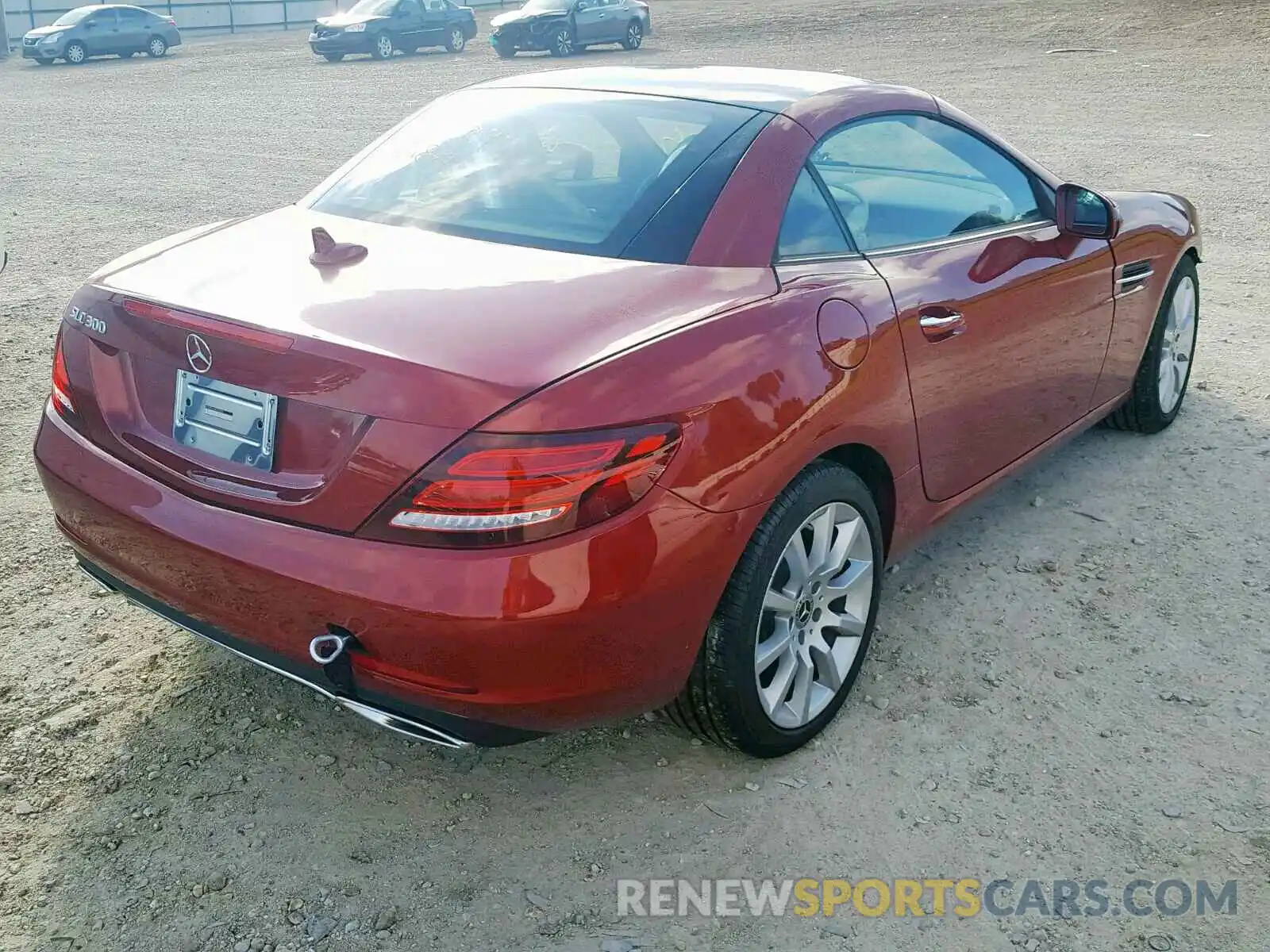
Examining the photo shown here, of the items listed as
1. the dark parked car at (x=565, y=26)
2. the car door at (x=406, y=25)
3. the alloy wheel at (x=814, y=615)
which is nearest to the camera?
the alloy wheel at (x=814, y=615)

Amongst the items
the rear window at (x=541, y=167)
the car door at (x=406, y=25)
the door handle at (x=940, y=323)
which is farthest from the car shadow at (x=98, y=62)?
the door handle at (x=940, y=323)

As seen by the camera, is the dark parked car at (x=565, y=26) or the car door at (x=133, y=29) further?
the car door at (x=133, y=29)

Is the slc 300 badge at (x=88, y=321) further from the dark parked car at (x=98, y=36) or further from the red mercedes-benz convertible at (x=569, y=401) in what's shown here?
the dark parked car at (x=98, y=36)

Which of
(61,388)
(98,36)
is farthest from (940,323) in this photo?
(98,36)

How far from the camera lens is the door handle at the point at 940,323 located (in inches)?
129

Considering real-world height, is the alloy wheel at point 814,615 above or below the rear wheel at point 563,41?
below

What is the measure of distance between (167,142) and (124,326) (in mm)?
13456

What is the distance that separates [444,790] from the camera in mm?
2982

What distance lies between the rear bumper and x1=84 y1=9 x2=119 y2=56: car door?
3209cm

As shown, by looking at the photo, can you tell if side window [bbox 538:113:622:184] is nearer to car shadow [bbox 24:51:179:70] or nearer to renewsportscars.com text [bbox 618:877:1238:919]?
renewsportscars.com text [bbox 618:877:1238:919]

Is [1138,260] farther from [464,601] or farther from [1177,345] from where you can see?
[464,601]

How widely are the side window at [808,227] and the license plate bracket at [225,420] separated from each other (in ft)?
4.27

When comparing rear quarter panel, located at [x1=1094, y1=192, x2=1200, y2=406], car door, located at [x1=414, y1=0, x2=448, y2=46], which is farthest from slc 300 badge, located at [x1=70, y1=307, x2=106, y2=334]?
car door, located at [x1=414, y1=0, x2=448, y2=46]

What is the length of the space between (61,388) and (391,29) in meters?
27.6
